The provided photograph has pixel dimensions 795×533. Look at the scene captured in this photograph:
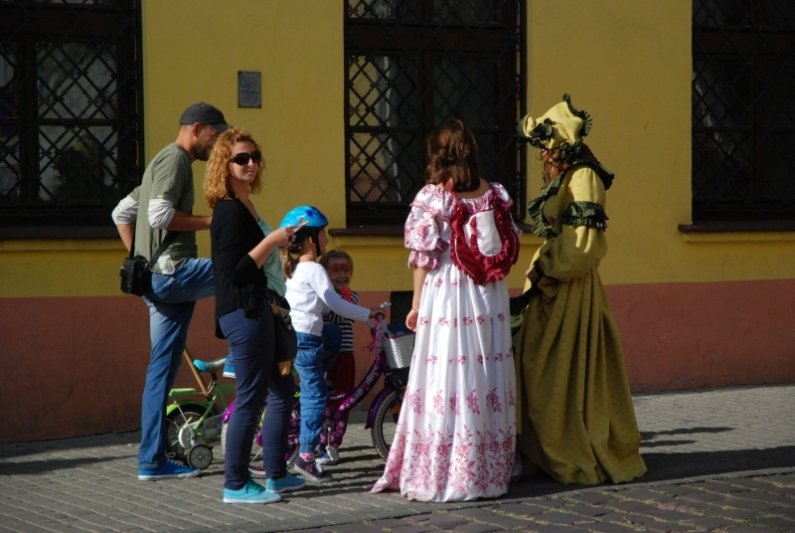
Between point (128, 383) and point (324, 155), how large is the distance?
6.56ft

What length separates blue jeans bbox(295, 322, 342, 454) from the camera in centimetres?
763

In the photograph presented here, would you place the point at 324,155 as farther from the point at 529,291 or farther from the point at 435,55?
the point at 529,291

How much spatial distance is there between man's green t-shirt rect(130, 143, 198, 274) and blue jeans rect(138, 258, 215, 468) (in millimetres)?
80

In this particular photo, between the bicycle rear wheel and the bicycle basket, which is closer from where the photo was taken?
the bicycle basket

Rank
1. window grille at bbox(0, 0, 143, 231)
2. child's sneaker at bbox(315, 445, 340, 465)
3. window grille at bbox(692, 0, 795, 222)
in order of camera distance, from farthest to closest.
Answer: window grille at bbox(692, 0, 795, 222)
window grille at bbox(0, 0, 143, 231)
child's sneaker at bbox(315, 445, 340, 465)

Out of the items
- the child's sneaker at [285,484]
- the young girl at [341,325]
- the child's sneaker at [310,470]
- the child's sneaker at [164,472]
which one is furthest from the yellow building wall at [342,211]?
the child's sneaker at [285,484]

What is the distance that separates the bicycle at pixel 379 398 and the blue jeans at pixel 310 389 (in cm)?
13

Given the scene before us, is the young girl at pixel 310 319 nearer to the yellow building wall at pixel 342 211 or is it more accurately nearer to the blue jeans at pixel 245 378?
the blue jeans at pixel 245 378

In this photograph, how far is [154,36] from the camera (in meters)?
9.35

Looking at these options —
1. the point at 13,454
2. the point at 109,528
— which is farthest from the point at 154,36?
the point at 109,528

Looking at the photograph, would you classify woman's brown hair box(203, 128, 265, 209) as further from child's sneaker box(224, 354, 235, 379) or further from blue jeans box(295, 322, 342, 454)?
child's sneaker box(224, 354, 235, 379)

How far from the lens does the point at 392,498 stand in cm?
715

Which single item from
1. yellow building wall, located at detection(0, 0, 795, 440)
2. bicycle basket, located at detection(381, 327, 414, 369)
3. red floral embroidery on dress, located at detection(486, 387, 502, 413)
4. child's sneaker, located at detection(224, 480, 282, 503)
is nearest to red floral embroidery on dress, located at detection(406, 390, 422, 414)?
red floral embroidery on dress, located at detection(486, 387, 502, 413)

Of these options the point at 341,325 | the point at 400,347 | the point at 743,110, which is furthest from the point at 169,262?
the point at 743,110
